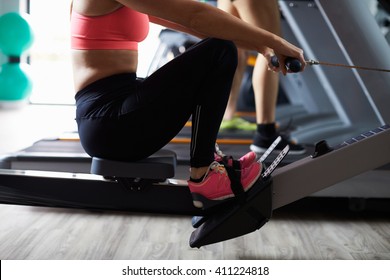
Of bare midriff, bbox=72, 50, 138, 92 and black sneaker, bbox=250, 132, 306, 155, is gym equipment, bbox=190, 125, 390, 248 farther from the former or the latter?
black sneaker, bbox=250, 132, 306, 155

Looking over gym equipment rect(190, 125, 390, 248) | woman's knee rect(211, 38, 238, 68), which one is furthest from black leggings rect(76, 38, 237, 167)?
gym equipment rect(190, 125, 390, 248)

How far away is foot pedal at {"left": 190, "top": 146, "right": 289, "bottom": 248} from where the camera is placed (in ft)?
5.03

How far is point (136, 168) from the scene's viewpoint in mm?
1488

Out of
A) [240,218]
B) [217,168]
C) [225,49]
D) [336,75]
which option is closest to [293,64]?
[225,49]

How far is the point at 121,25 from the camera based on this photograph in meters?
1.45

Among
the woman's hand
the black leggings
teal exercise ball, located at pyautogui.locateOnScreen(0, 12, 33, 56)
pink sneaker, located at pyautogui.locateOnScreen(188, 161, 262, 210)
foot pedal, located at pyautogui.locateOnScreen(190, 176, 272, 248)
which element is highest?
the woman's hand

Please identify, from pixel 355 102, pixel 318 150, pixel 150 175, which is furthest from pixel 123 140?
pixel 355 102

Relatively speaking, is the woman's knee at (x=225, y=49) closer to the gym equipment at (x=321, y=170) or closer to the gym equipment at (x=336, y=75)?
the gym equipment at (x=321, y=170)

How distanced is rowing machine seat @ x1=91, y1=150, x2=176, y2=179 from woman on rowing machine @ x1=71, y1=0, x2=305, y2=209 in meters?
0.02

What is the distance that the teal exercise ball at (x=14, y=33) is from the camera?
5441 millimetres

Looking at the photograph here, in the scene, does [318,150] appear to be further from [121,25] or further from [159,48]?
[159,48]

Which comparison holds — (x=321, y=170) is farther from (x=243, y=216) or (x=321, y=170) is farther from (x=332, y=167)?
(x=243, y=216)

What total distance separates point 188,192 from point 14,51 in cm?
448

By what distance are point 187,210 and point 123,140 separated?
28cm
